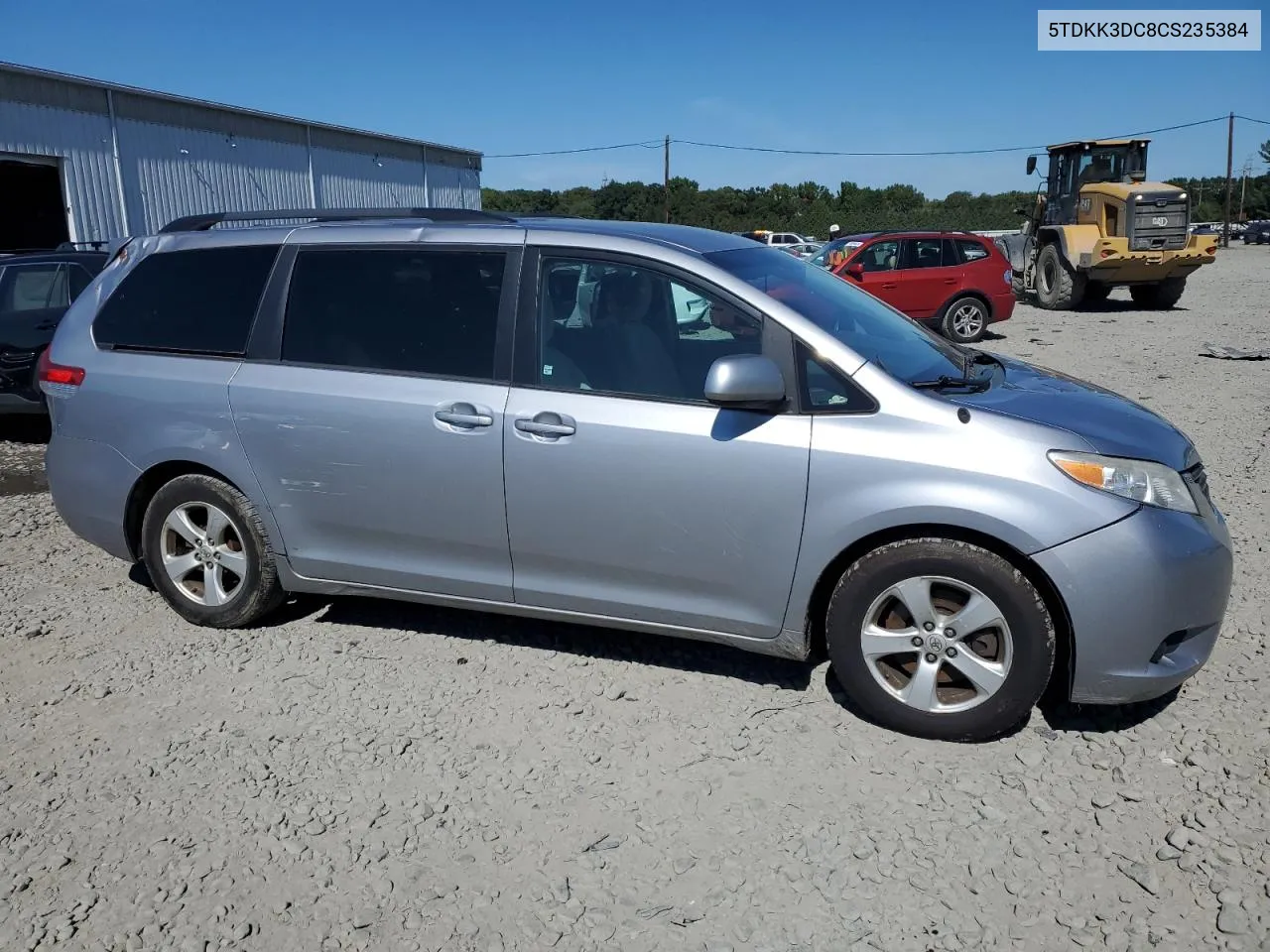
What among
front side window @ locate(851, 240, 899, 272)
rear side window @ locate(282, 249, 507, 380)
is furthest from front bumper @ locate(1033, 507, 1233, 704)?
front side window @ locate(851, 240, 899, 272)

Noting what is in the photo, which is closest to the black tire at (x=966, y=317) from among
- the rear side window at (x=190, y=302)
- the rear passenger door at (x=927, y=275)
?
the rear passenger door at (x=927, y=275)

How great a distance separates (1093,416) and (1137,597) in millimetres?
743

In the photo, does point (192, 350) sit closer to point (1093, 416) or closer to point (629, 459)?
point (629, 459)

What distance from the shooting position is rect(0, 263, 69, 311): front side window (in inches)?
345

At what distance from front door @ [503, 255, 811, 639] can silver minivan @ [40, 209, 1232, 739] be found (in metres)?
0.01

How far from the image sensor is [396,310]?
4.14 metres

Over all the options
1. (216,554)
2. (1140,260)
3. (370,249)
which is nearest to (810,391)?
(370,249)

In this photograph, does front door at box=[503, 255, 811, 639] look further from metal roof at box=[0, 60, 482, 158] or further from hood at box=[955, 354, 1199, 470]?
metal roof at box=[0, 60, 482, 158]

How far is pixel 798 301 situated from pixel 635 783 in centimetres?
187

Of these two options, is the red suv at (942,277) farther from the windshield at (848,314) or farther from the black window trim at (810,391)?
the black window trim at (810,391)

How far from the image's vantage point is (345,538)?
4.21 meters

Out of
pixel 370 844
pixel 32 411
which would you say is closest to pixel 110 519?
pixel 370 844

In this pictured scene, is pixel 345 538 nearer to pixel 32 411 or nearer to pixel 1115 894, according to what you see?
pixel 1115 894

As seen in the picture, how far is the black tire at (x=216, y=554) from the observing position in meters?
4.39
